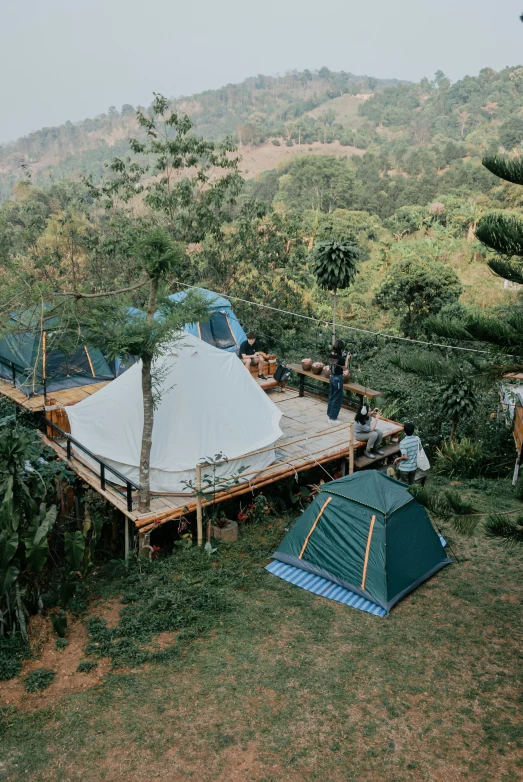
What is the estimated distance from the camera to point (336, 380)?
36.0ft

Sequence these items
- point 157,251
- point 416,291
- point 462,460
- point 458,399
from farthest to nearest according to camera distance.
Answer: point 416,291, point 458,399, point 462,460, point 157,251

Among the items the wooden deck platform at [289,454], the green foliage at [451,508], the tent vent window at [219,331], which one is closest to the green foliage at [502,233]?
the green foliage at [451,508]

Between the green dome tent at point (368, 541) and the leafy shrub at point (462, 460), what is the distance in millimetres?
3848

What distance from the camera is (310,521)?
8.16 metres

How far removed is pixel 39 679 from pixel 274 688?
2250mm

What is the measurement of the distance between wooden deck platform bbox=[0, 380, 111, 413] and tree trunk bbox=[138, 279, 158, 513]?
2.81 m

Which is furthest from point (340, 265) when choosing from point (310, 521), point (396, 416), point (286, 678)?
point (286, 678)

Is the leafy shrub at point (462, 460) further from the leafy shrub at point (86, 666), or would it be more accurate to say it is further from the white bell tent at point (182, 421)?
the leafy shrub at point (86, 666)

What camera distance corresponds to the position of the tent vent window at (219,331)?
13758 millimetres

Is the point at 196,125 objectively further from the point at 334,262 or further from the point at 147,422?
the point at 147,422

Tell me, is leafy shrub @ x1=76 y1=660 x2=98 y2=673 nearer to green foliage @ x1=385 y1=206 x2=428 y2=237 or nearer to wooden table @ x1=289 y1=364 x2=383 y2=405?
wooden table @ x1=289 y1=364 x2=383 y2=405

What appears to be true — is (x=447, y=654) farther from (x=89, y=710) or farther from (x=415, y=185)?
(x=415, y=185)

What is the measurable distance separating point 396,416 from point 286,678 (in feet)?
29.0

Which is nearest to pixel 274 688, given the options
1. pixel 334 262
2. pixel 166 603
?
pixel 166 603
